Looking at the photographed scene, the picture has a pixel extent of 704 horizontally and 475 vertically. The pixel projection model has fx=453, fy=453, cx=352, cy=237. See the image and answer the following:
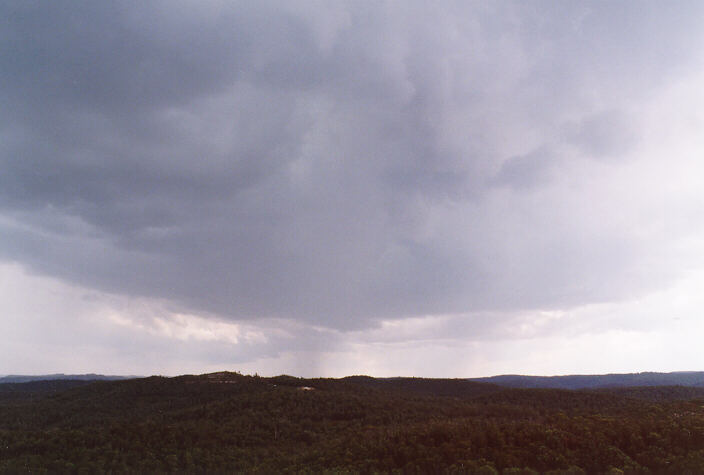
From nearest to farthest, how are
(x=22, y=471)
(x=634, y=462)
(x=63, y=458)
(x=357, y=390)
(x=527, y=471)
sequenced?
(x=527, y=471) → (x=634, y=462) → (x=22, y=471) → (x=63, y=458) → (x=357, y=390)

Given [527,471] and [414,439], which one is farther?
[414,439]

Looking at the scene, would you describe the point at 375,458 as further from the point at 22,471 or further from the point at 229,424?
the point at 229,424

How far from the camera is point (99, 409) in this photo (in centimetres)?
6538

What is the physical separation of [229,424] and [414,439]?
2451 cm

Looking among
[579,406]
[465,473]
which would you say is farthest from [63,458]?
[579,406]

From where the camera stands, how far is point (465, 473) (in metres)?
24.6

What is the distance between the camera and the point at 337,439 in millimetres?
40031

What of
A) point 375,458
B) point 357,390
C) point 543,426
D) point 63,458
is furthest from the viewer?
point 357,390

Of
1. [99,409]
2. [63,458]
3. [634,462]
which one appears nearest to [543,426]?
[634,462]

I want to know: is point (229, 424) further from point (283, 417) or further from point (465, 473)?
point (465, 473)

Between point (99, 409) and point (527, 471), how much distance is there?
206ft

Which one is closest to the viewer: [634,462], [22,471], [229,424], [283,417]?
[634,462]

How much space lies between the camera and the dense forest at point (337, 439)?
2720cm

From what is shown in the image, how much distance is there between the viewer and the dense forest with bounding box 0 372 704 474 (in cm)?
2720
